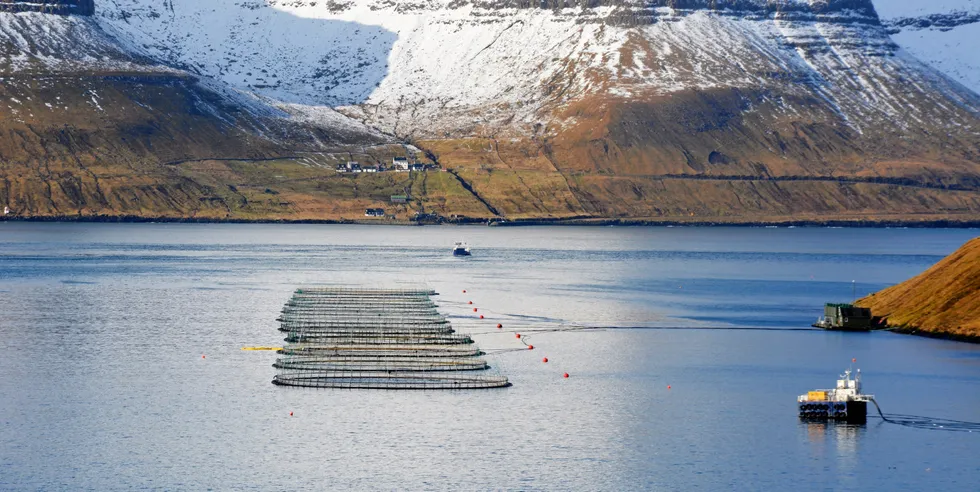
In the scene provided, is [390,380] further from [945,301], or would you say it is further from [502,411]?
[945,301]

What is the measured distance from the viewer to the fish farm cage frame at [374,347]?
3844 inches

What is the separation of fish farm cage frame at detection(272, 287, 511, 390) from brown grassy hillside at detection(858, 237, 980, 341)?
4028cm

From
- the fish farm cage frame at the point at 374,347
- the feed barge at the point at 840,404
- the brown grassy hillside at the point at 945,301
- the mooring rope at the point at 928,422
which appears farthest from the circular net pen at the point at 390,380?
the brown grassy hillside at the point at 945,301

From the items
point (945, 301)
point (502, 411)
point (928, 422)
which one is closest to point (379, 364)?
point (502, 411)

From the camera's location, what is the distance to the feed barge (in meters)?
84.8

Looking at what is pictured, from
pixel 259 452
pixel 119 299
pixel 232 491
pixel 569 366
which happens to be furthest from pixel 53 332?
pixel 232 491

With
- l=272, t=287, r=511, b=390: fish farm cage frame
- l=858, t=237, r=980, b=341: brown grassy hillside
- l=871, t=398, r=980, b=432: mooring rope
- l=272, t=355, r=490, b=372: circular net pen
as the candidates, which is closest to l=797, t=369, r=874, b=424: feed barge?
l=871, t=398, r=980, b=432: mooring rope

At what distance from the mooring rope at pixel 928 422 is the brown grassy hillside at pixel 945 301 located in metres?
32.8

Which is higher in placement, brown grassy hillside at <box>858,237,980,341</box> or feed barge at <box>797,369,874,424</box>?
brown grassy hillside at <box>858,237,980,341</box>

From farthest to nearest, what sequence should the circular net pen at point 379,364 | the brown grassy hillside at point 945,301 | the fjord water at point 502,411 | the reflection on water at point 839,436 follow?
1. the brown grassy hillside at point 945,301
2. the circular net pen at point 379,364
3. the reflection on water at point 839,436
4. the fjord water at point 502,411

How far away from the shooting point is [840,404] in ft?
281

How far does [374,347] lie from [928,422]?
46.4 metres

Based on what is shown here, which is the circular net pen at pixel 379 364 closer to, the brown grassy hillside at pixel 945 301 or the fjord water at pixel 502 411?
the fjord water at pixel 502 411

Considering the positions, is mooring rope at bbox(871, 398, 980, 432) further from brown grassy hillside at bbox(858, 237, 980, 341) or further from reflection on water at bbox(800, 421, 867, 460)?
brown grassy hillside at bbox(858, 237, 980, 341)
